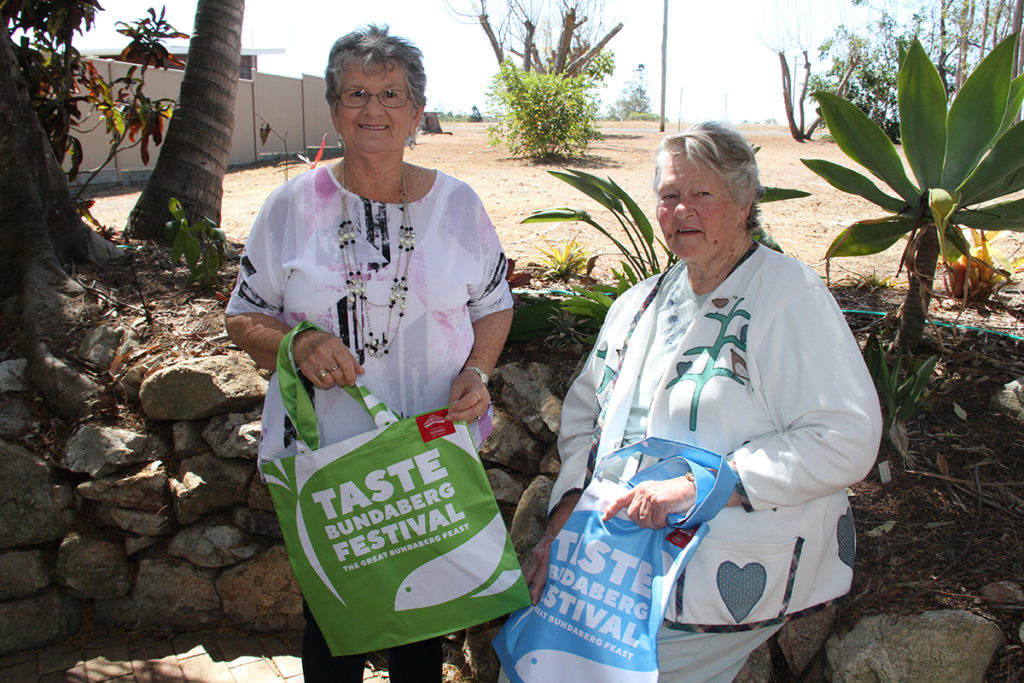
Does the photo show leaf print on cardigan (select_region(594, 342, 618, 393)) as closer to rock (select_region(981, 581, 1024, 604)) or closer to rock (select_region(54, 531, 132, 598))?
rock (select_region(981, 581, 1024, 604))

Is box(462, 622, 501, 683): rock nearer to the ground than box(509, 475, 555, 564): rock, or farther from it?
nearer to the ground

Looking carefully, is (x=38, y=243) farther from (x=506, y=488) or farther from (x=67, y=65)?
(x=506, y=488)

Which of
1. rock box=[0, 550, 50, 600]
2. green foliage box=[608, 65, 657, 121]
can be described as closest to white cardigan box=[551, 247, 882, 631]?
rock box=[0, 550, 50, 600]

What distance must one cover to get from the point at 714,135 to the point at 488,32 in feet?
70.6

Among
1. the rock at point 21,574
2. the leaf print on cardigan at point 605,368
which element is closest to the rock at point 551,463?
the leaf print on cardigan at point 605,368

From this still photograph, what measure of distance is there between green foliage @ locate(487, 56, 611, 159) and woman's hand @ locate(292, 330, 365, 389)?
11.8m

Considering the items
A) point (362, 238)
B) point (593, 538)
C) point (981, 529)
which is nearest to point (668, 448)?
point (593, 538)

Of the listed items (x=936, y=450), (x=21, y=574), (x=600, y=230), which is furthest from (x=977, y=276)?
(x=21, y=574)

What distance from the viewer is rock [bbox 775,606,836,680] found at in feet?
7.26

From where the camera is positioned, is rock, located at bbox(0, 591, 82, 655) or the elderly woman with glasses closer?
the elderly woman with glasses

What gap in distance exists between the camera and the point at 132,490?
3.29m

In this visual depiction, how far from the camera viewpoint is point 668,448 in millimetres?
1827

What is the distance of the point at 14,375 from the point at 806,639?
3.47 metres

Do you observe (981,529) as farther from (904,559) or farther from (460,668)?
(460,668)
